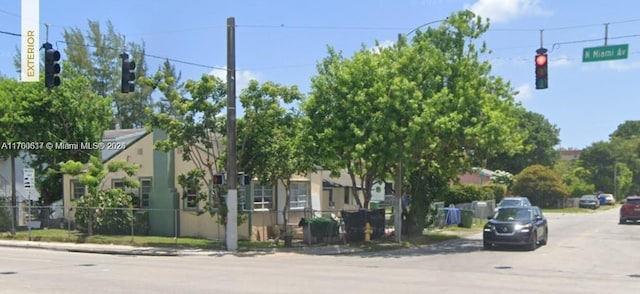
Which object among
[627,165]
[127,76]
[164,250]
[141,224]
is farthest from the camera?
[627,165]

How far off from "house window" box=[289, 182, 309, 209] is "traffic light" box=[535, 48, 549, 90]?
14.1m

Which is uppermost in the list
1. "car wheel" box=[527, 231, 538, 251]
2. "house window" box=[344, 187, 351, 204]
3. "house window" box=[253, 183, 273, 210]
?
"house window" box=[253, 183, 273, 210]

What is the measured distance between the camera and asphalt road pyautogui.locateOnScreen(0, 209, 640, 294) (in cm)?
1302

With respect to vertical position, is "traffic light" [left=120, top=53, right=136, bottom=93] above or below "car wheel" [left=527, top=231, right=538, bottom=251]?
above

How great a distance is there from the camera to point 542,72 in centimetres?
1920

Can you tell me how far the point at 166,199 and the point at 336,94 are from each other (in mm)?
10037

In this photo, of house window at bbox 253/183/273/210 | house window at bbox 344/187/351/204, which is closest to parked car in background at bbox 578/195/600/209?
house window at bbox 344/187/351/204

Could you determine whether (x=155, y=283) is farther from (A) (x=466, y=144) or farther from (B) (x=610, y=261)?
(A) (x=466, y=144)

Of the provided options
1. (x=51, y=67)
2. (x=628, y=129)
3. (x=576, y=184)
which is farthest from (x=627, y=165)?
(x=51, y=67)

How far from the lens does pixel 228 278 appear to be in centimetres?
1482

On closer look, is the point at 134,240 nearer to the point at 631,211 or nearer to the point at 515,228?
the point at 515,228

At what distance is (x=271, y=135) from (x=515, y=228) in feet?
31.7

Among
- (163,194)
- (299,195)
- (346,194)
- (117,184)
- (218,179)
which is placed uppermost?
(218,179)

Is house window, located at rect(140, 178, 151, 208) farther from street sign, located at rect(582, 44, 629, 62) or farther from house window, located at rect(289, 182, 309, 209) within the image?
street sign, located at rect(582, 44, 629, 62)
